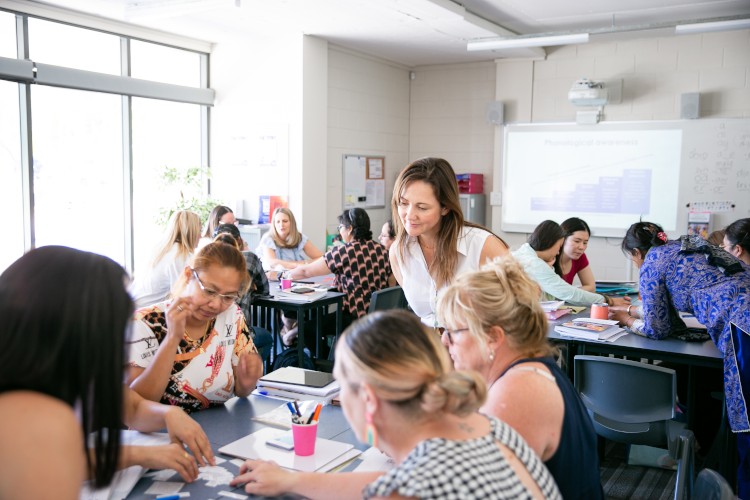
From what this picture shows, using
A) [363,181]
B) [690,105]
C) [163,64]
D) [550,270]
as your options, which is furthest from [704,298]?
[163,64]

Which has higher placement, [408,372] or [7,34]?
[7,34]

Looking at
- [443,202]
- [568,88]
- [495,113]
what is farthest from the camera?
[495,113]

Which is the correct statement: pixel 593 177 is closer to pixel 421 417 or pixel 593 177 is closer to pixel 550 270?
pixel 550 270

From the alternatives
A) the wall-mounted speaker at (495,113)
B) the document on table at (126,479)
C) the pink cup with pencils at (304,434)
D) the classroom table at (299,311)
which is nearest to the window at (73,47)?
the classroom table at (299,311)

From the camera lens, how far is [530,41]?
20.9ft

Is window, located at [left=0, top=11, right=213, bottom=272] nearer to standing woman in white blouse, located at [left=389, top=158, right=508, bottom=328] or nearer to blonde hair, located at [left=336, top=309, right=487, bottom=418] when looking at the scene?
standing woman in white blouse, located at [left=389, top=158, right=508, bottom=328]

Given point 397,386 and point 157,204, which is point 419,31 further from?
point 397,386

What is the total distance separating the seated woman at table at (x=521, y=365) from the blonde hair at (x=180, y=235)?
3035 mm

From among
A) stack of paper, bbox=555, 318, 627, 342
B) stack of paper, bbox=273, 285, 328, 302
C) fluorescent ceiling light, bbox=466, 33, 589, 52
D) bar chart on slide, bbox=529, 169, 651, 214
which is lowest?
stack of paper, bbox=273, 285, 328, 302

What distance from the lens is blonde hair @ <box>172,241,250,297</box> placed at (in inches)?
92.7

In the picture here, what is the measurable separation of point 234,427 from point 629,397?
6.08 ft

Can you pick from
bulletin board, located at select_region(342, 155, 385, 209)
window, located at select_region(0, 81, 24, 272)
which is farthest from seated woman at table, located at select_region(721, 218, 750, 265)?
window, located at select_region(0, 81, 24, 272)

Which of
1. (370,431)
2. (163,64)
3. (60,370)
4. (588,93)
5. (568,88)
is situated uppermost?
(163,64)

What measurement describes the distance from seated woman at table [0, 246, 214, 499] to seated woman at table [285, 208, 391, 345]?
3775mm
